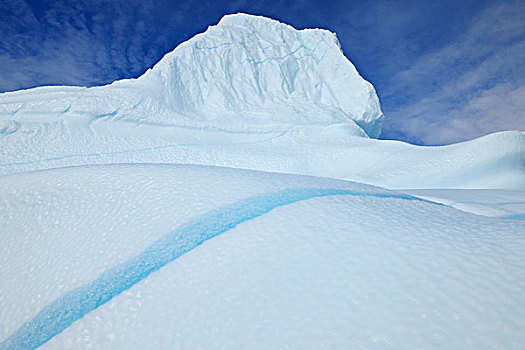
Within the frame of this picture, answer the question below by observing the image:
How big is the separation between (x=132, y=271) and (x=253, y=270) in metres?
0.33

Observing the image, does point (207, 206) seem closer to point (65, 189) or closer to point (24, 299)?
point (24, 299)

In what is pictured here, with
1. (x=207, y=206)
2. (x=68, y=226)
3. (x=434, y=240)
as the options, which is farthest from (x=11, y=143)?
(x=434, y=240)

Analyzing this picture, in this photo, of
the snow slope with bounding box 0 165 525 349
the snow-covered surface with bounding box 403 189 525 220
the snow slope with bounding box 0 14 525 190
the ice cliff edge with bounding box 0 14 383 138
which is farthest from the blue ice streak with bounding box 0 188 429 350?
the ice cliff edge with bounding box 0 14 383 138

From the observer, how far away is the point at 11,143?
251 centimetres

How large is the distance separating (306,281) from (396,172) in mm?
2478

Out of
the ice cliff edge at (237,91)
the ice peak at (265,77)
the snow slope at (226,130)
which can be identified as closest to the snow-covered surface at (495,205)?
the snow slope at (226,130)

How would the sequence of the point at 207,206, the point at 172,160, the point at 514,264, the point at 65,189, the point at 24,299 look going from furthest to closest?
the point at 172,160 → the point at 65,189 → the point at 207,206 → the point at 24,299 → the point at 514,264

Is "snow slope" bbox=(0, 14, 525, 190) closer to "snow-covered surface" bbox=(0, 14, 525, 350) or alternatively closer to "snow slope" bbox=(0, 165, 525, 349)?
"snow-covered surface" bbox=(0, 14, 525, 350)

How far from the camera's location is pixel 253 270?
587mm

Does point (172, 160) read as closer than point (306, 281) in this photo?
No

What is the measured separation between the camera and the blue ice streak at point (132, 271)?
61 centimetres

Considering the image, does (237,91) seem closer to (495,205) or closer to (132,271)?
(495,205)

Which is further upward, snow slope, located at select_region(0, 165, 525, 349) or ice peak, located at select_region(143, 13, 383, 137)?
ice peak, located at select_region(143, 13, 383, 137)

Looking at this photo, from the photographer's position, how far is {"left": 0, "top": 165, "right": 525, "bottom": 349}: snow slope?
0.45 metres
